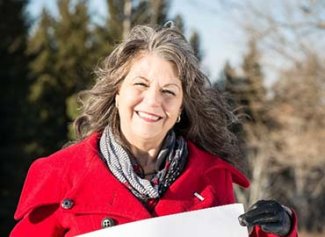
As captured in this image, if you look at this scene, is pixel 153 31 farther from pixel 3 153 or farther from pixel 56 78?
pixel 56 78

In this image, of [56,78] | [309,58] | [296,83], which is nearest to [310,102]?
[296,83]

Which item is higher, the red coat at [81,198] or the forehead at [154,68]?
the forehead at [154,68]

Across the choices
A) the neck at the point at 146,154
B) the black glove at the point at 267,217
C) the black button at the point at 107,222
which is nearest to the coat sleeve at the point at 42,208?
the black button at the point at 107,222

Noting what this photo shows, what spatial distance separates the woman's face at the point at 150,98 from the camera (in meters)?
2.58

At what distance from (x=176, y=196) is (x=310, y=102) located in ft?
34.5

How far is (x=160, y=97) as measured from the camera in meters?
2.59

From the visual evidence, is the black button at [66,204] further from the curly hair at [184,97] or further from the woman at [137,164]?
the curly hair at [184,97]

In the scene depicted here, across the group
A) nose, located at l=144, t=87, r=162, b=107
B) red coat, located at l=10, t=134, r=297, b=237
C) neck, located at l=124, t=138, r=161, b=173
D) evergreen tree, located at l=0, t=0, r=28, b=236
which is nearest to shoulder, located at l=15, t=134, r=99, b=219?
red coat, located at l=10, t=134, r=297, b=237

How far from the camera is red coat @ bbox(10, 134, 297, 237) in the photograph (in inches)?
99.8

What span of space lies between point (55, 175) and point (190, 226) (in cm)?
51

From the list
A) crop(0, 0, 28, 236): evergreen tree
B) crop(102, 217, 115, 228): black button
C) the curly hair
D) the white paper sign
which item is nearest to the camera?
the white paper sign

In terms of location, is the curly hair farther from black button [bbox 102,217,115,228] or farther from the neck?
black button [bbox 102,217,115,228]

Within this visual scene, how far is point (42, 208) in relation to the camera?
8.45 ft

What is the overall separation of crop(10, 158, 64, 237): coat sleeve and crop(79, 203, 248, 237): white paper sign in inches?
7.1
